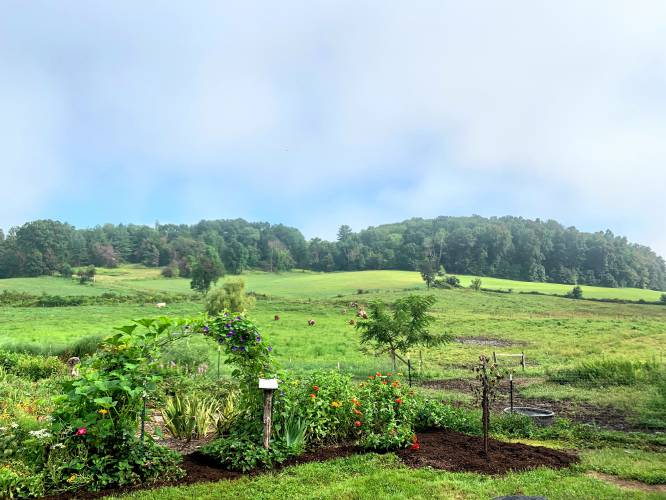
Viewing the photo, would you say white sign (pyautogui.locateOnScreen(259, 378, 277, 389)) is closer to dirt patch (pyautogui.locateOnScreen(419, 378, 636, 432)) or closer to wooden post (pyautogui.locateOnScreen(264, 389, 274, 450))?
wooden post (pyautogui.locateOnScreen(264, 389, 274, 450))

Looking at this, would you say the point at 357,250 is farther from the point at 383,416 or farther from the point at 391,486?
the point at 391,486

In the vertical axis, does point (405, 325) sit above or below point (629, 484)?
above

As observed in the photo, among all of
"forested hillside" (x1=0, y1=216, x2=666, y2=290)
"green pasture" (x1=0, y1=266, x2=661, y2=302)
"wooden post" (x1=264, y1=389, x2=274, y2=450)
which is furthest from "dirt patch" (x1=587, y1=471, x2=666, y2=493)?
"forested hillside" (x1=0, y1=216, x2=666, y2=290)

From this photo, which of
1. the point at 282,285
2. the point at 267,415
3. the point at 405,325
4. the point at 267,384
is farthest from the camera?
the point at 282,285

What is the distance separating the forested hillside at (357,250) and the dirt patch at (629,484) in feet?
258

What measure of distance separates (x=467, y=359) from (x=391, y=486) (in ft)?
50.4

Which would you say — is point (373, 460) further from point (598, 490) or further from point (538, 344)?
point (538, 344)

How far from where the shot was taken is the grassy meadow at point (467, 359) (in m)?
5.41

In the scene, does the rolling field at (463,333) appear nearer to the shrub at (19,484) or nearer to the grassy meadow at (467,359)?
the grassy meadow at (467,359)

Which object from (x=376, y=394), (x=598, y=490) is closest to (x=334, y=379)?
(x=376, y=394)

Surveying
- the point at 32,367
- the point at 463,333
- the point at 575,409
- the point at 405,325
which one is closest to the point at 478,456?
the point at 575,409

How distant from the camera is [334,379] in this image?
24.9 ft

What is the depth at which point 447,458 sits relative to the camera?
643 cm

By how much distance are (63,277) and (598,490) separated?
8083 centimetres
